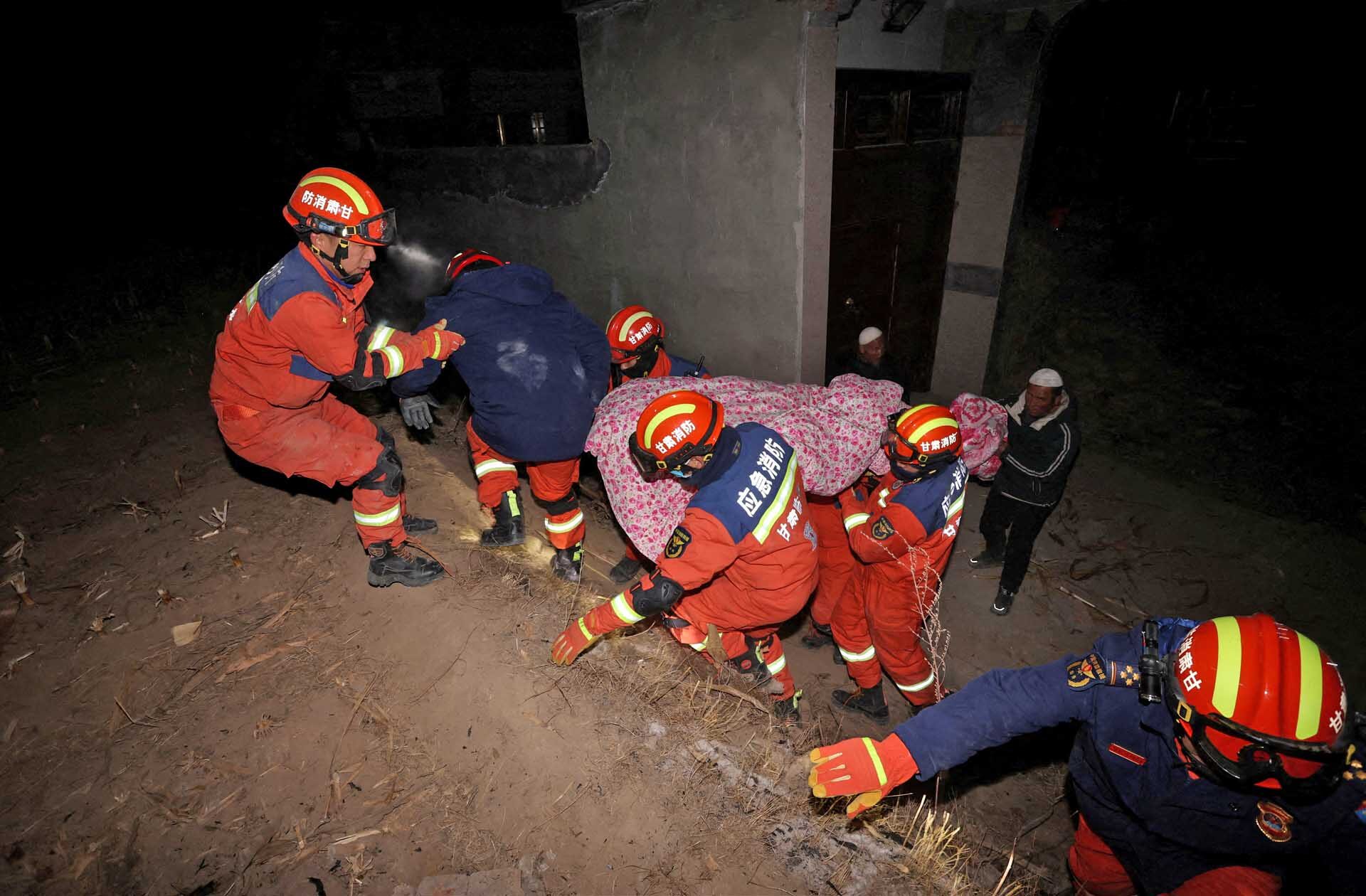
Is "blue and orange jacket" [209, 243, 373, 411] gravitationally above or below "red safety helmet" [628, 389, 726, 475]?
above

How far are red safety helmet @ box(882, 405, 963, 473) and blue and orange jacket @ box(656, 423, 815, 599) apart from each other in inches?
24.5

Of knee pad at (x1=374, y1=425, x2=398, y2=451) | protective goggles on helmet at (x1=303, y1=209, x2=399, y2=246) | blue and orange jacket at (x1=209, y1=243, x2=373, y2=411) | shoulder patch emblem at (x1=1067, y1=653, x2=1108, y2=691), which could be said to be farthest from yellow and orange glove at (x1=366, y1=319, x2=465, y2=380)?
shoulder patch emblem at (x1=1067, y1=653, x2=1108, y2=691)

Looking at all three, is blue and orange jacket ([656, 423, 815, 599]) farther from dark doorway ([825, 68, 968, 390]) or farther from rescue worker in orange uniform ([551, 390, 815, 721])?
dark doorway ([825, 68, 968, 390])

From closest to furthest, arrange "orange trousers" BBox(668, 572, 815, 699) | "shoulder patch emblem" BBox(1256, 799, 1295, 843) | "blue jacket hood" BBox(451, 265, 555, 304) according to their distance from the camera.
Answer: "shoulder patch emblem" BBox(1256, 799, 1295, 843)
"orange trousers" BBox(668, 572, 815, 699)
"blue jacket hood" BBox(451, 265, 555, 304)

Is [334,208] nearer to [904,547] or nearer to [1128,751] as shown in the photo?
[904,547]

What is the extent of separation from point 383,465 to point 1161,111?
725cm

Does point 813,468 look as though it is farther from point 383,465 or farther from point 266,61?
point 266,61

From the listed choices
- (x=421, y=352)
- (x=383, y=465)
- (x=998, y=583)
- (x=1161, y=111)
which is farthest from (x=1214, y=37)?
(x=383, y=465)

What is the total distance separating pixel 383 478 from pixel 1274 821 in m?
3.94

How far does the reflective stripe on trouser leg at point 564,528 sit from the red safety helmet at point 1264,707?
316 centimetres

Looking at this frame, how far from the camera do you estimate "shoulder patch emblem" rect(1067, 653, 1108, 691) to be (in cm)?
220

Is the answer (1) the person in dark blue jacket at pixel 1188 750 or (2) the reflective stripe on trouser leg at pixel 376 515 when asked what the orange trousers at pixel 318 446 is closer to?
(2) the reflective stripe on trouser leg at pixel 376 515

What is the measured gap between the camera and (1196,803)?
84.0 inches

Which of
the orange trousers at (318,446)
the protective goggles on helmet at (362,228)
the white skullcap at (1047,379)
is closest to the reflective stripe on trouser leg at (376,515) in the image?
the orange trousers at (318,446)
